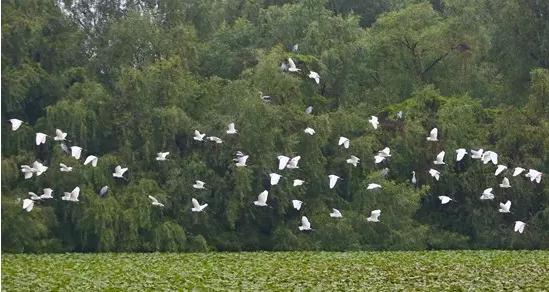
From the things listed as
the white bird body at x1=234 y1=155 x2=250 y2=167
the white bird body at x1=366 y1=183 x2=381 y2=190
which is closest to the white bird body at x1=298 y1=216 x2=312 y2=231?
the white bird body at x1=366 y1=183 x2=381 y2=190

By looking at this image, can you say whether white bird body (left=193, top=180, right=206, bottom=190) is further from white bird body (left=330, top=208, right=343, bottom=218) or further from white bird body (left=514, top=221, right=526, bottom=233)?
white bird body (left=514, top=221, right=526, bottom=233)

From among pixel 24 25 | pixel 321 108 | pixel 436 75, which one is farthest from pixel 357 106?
pixel 24 25

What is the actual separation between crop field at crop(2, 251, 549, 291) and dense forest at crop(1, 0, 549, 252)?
2020 millimetres

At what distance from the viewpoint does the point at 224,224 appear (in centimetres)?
2244

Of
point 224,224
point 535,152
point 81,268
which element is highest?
point 535,152

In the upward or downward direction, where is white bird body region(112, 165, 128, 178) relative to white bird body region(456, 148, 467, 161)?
downward

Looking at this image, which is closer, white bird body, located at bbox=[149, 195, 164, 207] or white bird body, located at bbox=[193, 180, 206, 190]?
white bird body, located at bbox=[149, 195, 164, 207]

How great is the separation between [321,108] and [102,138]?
16.7 ft

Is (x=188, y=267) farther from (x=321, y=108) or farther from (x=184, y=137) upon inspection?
(x=321, y=108)

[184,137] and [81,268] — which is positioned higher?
[184,137]

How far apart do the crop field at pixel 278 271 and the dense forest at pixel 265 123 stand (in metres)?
2.02

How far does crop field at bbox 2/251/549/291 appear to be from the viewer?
1241 cm

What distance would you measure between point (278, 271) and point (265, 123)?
7.59 m

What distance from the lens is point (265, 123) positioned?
72.1 ft
